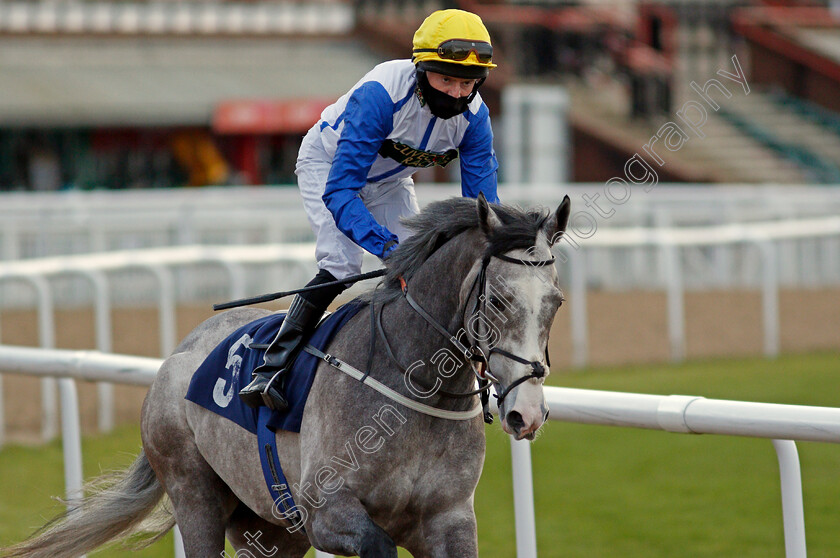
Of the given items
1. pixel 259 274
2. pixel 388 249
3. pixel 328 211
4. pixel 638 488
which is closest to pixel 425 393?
pixel 388 249

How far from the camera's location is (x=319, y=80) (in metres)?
19.3

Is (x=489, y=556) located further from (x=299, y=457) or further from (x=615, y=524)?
(x=299, y=457)

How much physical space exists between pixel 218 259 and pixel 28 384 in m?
1.75

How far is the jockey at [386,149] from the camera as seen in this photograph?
2.92 metres

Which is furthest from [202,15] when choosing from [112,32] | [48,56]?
[48,56]

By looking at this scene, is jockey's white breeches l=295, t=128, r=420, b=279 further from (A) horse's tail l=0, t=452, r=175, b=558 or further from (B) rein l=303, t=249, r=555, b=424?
(A) horse's tail l=0, t=452, r=175, b=558

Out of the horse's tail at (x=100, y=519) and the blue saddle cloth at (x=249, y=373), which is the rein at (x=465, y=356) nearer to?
the blue saddle cloth at (x=249, y=373)

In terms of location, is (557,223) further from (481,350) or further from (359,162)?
(359,162)

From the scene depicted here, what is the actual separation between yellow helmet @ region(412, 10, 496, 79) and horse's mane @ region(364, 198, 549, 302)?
0.33m

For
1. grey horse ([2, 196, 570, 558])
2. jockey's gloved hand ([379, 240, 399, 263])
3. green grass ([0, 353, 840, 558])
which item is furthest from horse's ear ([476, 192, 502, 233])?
green grass ([0, 353, 840, 558])

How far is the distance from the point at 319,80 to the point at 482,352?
1706 centimetres

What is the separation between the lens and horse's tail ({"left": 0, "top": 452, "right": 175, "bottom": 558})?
363 cm

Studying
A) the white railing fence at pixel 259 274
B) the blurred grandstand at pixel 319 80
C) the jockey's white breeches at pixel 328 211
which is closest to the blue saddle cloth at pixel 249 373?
the jockey's white breeches at pixel 328 211

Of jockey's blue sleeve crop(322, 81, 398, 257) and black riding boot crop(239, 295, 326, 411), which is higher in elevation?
jockey's blue sleeve crop(322, 81, 398, 257)
